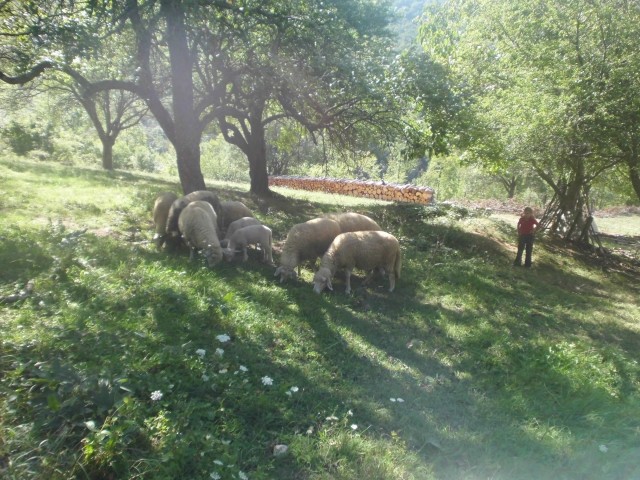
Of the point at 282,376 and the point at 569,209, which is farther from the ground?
the point at 569,209

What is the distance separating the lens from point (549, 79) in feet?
40.4

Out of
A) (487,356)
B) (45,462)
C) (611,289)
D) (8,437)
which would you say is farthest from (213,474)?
(611,289)

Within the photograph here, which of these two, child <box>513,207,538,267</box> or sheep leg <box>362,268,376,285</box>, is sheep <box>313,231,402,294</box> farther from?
child <box>513,207,538,267</box>

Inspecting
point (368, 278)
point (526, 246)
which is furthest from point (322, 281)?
point (526, 246)

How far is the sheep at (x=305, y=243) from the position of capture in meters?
8.67

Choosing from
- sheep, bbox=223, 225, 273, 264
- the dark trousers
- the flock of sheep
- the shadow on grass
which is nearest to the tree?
the dark trousers

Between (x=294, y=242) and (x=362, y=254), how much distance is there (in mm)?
1483

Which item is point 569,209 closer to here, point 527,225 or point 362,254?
point 527,225

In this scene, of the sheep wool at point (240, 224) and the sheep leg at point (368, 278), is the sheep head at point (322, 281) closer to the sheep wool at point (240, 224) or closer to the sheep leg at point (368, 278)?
the sheep leg at point (368, 278)

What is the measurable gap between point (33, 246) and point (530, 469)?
7569 mm

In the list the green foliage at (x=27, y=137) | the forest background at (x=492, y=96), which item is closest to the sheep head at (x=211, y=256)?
the forest background at (x=492, y=96)

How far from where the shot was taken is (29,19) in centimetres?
907

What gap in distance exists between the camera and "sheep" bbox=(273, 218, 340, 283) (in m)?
8.67

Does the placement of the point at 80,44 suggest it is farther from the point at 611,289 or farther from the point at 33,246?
the point at 611,289
